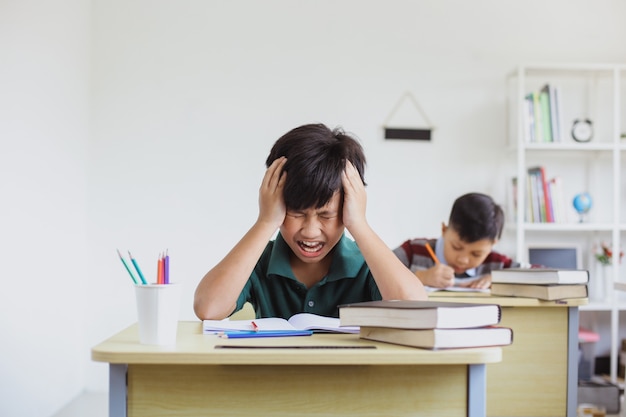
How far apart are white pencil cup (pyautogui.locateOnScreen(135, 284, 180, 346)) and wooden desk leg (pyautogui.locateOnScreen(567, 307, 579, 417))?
1.50 metres

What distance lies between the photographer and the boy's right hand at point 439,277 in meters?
2.82

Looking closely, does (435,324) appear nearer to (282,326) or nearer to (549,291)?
(282,326)

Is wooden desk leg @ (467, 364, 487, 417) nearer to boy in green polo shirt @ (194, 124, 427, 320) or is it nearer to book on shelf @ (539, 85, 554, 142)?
boy in green polo shirt @ (194, 124, 427, 320)

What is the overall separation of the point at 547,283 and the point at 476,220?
63cm

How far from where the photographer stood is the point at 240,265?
5.28 ft

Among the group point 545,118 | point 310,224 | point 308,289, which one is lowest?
point 308,289

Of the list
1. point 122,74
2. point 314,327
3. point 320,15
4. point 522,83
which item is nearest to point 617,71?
point 522,83

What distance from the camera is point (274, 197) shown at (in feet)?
5.29

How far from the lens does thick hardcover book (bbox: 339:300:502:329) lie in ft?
3.77

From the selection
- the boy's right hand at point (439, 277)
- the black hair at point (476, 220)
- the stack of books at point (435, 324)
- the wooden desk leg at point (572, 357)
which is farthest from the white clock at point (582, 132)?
the stack of books at point (435, 324)

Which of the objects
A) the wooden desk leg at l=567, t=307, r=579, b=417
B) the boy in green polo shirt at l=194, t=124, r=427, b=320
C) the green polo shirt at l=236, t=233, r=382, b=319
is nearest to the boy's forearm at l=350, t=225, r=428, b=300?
the boy in green polo shirt at l=194, t=124, r=427, b=320

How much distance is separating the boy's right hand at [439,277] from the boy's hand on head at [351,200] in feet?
4.11

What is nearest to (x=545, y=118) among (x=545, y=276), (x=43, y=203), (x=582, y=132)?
(x=582, y=132)

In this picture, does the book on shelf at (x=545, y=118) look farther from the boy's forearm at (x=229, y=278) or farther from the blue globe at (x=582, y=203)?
the boy's forearm at (x=229, y=278)
